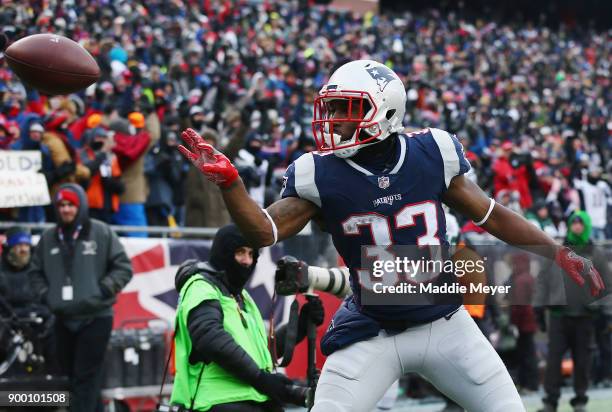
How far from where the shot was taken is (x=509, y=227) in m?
4.19

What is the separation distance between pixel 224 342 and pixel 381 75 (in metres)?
1.42

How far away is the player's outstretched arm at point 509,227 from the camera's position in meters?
4.11

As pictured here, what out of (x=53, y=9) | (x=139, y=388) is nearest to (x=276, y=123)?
(x=53, y=9)

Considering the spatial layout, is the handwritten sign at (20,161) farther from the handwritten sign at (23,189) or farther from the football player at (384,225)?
the football player at (384,225)

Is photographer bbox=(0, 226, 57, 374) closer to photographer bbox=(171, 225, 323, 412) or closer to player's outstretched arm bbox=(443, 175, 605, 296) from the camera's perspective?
photographer bbox=(171, 225, 323, 412)

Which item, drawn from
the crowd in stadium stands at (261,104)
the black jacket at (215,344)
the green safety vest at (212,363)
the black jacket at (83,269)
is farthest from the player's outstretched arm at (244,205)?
the crowd in stadium stands at (261,104)

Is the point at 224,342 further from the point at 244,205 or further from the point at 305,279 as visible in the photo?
the point at 244,205

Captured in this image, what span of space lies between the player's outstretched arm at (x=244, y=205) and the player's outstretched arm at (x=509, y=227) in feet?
1.85

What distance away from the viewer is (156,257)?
326 inches

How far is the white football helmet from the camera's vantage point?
4.04 m

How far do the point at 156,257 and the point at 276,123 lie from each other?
428 centimetres

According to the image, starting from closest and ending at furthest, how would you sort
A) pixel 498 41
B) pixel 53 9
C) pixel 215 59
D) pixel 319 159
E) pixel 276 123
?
pixel 319 159 < pixel 276 123 < pixel 53 9 < pixel 215 59 < pixel 498 41

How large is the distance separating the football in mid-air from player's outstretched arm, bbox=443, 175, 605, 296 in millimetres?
2086

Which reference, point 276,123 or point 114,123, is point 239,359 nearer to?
point 114,123
